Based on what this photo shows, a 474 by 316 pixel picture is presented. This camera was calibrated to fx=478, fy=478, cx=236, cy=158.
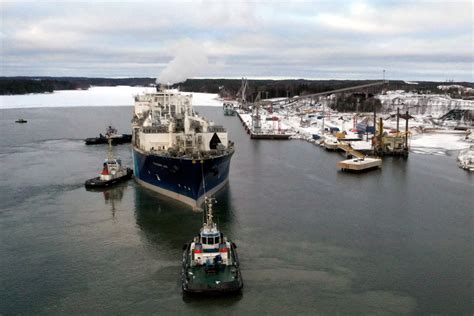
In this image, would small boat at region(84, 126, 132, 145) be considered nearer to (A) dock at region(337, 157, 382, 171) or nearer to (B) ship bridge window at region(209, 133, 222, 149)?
(B) ship bridge window at region(209, 133, 222, 149)

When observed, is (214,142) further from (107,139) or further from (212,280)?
(107,139)

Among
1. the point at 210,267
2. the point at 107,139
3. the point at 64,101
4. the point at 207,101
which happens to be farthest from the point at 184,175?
the point at 207,101

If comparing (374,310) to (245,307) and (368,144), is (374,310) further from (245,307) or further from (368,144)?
(368,144)

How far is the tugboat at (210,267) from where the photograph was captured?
14.3 m

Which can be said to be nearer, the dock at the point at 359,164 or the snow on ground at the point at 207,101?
the dock at the point at 359,164

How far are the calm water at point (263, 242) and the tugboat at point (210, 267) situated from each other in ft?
1.41

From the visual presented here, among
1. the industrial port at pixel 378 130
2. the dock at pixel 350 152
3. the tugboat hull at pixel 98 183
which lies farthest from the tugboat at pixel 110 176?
the dock at pixel 350 152

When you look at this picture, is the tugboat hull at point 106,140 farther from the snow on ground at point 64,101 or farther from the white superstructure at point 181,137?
the snow on ground at point 64,101

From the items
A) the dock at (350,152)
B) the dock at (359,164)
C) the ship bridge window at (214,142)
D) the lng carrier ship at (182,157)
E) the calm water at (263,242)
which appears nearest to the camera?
the calm water at (263,242)

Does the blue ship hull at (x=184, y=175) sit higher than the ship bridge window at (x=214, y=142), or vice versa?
the ship bridge window at (x=214, y=142)

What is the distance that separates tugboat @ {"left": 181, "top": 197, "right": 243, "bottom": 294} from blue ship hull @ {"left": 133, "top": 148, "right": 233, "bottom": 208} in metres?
6.69

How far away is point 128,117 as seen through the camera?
7719 centimetres

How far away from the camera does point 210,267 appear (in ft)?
49.1

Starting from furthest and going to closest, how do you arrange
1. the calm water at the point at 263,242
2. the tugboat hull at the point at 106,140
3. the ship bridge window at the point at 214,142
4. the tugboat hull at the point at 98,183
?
the tugboat hull at the point at 106,140 → the tugboat hull at the point at 98,183 → the ship bridge window at the point at 214,142 → the calm water at the point at 263,242
